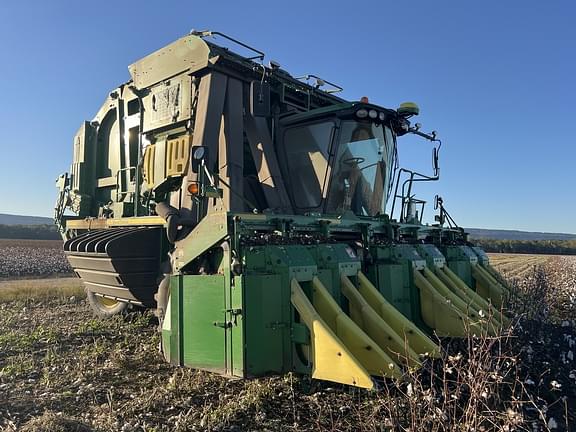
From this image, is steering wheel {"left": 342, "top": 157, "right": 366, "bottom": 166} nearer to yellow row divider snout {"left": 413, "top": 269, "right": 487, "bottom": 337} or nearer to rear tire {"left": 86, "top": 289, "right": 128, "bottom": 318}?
yellow row divider snout {"left": 413, "top": 269, "right": 487, "bottom": 337}

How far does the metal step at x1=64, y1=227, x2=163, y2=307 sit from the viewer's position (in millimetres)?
5480

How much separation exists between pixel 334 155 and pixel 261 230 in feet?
6.54

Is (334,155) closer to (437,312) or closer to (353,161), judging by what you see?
(353,161)

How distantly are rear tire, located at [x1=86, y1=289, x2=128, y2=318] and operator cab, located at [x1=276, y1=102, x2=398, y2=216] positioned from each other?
317 centimetres

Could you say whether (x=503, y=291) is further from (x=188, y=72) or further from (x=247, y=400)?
(x=188, y=72)

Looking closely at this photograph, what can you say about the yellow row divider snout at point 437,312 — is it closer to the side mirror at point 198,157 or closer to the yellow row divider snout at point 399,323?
the yellow row divider snout at point 399,323

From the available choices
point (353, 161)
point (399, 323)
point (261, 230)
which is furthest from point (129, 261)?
point (399, 323)

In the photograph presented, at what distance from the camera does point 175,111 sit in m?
6.25

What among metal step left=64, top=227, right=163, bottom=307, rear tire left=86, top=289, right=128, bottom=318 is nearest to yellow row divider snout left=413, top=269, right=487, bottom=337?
metal step left=64, top=227, right=163, bottom=307

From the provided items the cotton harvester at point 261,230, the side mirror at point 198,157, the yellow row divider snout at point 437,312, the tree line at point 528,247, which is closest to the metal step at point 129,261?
the cotton harvester at point 261,230

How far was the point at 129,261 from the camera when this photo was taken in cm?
552

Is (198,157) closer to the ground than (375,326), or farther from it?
farther from it

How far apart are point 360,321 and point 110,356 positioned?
2.75m

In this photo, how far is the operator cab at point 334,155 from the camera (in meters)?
→ 5.90
